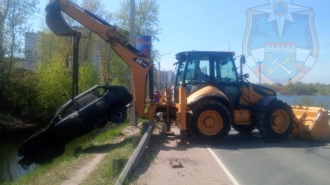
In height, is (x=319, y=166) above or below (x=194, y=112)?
below

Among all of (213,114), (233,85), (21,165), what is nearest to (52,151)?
(21,165)

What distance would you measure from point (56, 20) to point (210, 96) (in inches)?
222

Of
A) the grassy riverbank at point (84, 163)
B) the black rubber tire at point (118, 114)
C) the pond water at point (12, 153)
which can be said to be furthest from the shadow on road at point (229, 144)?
the pond water at point (12, 153)

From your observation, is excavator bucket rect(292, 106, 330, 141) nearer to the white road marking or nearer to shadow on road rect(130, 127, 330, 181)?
shadow on road rect(130, 127, 330, 181)

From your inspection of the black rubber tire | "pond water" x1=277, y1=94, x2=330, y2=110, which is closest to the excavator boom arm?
the black rubber tire

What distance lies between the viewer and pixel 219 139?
1124cm

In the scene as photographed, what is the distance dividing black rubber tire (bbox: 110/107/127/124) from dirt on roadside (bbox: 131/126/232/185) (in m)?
1.39

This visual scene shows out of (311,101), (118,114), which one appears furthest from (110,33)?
(311,101)

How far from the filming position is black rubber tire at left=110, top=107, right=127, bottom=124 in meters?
11.6

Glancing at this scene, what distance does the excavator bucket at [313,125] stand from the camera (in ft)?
38.6

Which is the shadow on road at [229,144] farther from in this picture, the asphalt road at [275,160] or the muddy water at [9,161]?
the muddy water at [9,161]

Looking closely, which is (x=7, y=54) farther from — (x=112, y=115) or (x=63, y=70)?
(x=112, y=115)

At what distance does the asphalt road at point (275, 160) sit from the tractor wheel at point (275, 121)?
1.00ft

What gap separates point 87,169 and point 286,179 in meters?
4.87
